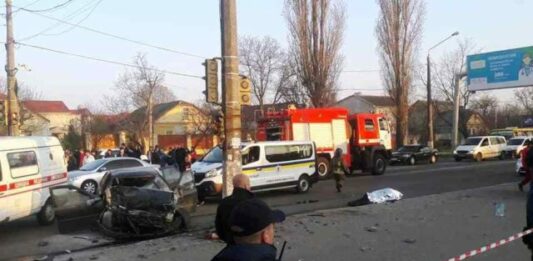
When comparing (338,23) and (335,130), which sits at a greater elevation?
(338,23)

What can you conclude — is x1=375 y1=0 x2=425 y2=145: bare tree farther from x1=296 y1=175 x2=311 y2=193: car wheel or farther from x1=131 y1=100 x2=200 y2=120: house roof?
x1=131 y1=100 x2=200 y2=120: house roof

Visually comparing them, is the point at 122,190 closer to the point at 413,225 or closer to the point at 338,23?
the point at 413,225

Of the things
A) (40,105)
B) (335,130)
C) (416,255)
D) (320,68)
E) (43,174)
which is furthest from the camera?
(40,105)

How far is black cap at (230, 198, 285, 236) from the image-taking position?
2.67m

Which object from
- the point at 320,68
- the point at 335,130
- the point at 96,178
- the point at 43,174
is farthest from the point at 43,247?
the point at 320,68

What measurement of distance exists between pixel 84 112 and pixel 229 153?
221 feet

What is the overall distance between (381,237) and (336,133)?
15744 millimetres

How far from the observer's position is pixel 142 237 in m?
11.0

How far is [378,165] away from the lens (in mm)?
27094

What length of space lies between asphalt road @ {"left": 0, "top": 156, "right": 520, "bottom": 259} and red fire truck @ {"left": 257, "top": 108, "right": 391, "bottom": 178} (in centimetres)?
101

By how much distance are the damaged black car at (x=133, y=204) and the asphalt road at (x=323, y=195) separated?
0.56 meters

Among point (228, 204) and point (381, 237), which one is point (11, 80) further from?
point (228, 204)

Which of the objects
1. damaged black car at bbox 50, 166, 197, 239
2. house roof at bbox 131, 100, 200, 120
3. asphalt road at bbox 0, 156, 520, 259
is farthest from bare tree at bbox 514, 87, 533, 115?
damaged black car at bbox 50, 166, 197, 239

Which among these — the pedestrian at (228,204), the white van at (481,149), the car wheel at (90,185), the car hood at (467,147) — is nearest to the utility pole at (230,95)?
the pedestrian at (228,204)
